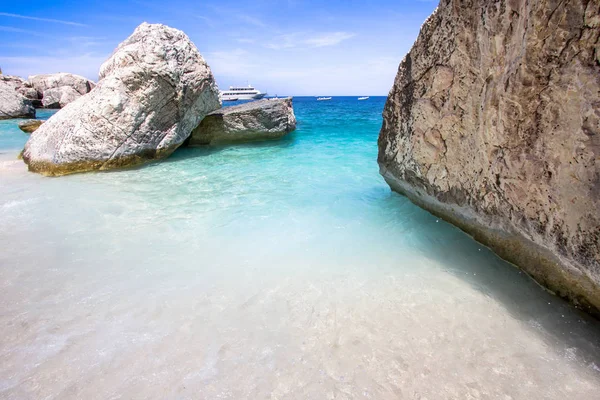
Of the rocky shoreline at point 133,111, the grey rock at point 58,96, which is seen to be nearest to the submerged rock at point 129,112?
the rocky shoreline at point 133,111

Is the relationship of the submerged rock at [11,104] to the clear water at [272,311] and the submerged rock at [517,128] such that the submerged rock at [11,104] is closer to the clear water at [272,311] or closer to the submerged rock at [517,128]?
the clear water at [272,311]

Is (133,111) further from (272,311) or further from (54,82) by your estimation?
(54,82)

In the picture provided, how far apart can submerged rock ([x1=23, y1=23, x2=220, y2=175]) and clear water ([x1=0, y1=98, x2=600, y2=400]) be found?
2.86 metres

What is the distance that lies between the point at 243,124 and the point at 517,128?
1022cm

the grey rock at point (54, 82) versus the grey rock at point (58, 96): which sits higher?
the grey rock at point (54, 82)

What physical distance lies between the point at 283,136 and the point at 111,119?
732cm

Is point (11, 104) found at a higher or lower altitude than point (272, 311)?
higher

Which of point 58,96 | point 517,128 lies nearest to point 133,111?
point 517,128

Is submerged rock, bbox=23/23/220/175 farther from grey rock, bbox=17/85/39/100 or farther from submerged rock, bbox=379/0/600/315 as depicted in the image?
grey rock, bbox=17/85/39/100

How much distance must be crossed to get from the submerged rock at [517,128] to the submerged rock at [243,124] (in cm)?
843

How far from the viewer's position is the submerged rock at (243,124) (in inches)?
456

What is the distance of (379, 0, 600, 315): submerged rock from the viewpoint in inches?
88.8

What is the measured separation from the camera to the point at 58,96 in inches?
1292

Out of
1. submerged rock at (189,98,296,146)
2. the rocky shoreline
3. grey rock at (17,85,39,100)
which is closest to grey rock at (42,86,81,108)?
grey rock at (17,85,39,100)
